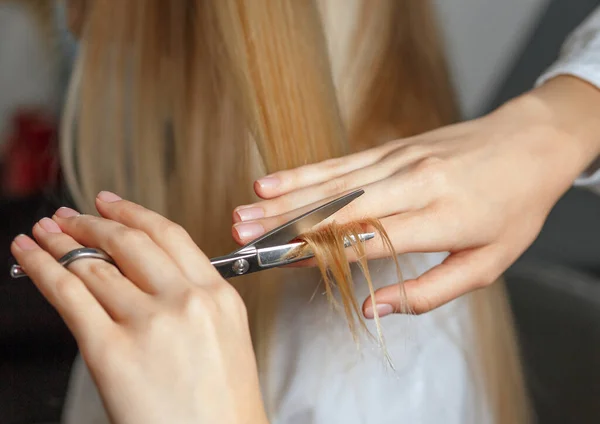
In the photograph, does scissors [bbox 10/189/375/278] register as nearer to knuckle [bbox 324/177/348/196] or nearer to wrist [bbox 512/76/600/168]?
knuckle [bbox 324/177/348/196]

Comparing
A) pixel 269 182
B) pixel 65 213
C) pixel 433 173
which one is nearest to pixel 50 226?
pixel 65 213

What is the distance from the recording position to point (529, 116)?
453mm

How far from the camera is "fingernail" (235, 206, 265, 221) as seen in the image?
0.32 meters

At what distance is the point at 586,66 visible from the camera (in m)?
0.49

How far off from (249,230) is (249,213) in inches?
0.5

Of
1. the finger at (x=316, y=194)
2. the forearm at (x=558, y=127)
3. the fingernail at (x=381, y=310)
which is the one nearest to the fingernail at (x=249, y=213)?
the finger at (x=316, y=194)

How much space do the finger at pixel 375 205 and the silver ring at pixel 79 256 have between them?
66mm

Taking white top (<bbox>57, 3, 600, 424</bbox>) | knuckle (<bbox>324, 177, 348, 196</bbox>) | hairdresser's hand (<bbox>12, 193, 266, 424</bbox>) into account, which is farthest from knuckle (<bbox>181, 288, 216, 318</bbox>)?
white top (<bbox>57, 3, 600, 424</bbox>)

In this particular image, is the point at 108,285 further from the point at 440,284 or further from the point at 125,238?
Result: the point at 440,284

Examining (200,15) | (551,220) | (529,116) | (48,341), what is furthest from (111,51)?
(551,220)

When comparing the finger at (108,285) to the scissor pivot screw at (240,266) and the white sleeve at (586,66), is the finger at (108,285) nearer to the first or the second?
the scissor pivot screw at (240,266)

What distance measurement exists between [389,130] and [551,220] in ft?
2.41

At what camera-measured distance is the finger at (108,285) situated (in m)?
0.26

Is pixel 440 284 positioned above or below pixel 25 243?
below
